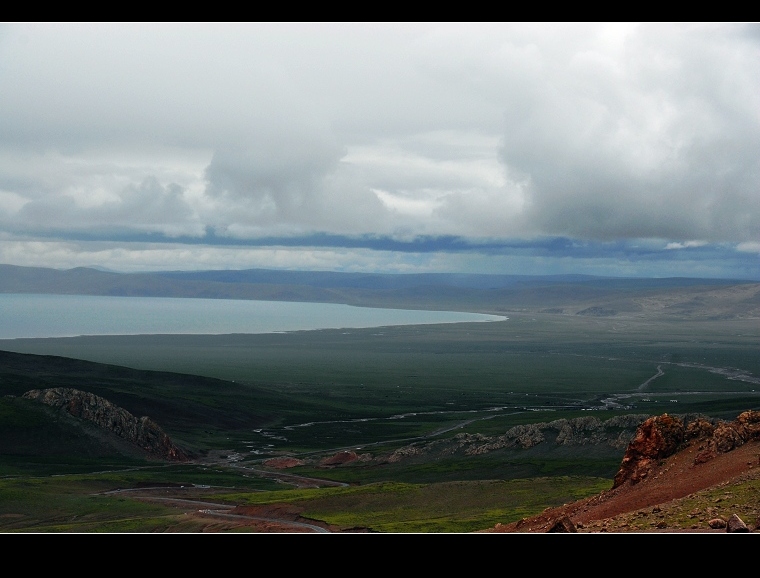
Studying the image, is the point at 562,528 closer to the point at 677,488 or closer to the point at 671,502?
the point at 671,502

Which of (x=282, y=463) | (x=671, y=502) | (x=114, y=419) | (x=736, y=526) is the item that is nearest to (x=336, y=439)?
(x=282, y=463)

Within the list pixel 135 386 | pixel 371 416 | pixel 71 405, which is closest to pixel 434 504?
pixel 71 405

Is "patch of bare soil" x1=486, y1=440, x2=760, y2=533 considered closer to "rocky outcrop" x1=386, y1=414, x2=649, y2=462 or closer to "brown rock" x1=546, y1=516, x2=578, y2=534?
"brown rock" x1=546, y1=516, x2=578, y2=534

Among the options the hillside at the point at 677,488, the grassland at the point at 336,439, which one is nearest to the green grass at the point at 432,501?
the grassland at the point at 336,439
